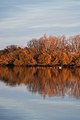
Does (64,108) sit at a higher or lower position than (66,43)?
lower

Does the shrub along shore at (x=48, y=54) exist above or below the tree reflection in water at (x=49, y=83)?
above

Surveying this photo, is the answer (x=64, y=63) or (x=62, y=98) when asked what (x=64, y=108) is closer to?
(x=62, y=98)

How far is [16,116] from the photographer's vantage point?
11133 millimetres

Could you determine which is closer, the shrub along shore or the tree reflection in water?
the tree reflection in water

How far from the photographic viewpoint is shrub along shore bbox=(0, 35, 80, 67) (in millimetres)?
59438

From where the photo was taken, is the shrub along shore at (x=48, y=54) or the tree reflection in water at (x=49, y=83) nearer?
the tree reflection in water at (x=49, y=83)

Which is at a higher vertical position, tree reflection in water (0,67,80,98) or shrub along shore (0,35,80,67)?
shrub along shore (0,35,80,67)

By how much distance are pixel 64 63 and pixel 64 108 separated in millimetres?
46842

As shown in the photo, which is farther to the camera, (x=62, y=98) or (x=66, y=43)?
(x=66, y=43)

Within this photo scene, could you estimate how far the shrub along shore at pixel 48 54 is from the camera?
59.4 meters

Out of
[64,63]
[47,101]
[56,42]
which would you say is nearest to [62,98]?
[47,101]

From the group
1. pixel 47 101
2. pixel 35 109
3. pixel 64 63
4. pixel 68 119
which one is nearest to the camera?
pixel 68 119

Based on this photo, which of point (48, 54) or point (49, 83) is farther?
point (48, 54)

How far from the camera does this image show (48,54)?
6075 centimetres
